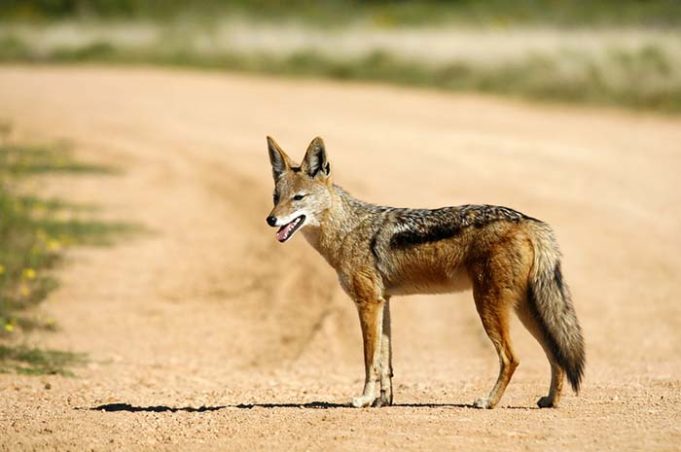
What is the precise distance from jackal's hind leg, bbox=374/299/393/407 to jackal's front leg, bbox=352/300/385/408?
0.03 m

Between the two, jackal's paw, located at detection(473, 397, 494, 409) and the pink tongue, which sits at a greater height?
the pink tongue

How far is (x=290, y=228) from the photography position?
8367 mm

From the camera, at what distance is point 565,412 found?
7.38 metres

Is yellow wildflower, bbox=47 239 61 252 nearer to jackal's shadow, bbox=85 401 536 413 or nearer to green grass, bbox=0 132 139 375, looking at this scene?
green grass, bbox=0 132 139 375

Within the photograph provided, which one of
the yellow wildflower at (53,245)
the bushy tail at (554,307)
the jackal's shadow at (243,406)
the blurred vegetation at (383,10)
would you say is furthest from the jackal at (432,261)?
the blurred vegetation at (383,10)

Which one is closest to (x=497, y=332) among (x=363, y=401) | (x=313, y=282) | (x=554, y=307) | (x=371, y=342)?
(x=554, y=307)

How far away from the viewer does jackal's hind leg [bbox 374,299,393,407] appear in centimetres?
806

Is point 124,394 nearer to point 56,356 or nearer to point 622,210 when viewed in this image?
point 56,356

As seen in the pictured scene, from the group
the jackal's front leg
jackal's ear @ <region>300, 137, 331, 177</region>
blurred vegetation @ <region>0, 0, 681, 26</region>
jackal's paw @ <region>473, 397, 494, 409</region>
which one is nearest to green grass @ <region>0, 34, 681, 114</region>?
blurred vegetation @ <region>0, 0, 681, 26</region>

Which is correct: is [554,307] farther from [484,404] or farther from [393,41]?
[393,41]

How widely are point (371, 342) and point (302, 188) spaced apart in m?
1.26

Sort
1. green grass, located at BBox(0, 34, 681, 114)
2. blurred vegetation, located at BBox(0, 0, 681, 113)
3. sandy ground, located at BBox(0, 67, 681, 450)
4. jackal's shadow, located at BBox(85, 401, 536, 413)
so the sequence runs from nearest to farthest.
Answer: sandy ground, located at BBox(0, 67, 681, 450) < jackal's shadow, located at BBox(85, 401, 536, 413) < green grass, located at BBox(0, 34, 681, 114) < blurred vegetation, located at BBox(0, 0, 681, 113)

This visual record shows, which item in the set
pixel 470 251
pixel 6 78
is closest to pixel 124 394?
pixel 470 251

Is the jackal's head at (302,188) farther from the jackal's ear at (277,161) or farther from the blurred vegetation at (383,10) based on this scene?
the blurred vegetation at (383,10)
